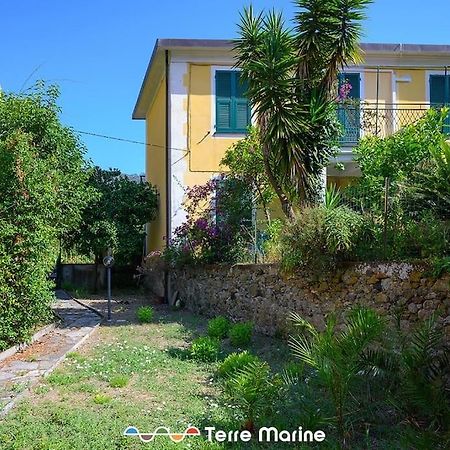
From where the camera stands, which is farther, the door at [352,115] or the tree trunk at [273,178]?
the door at [352,115]

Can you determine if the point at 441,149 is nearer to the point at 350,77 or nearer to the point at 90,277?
the point at 350,77

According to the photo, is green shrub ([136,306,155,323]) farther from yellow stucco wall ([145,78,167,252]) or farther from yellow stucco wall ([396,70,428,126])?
yellow stucco wall ([396,70,428,126])

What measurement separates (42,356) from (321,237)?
4387 mm

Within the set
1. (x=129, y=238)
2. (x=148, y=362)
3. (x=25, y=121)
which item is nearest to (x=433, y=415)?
(x=148, y=362)

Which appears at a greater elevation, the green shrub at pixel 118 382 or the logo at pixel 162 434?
the green shrub at pixel 118 382

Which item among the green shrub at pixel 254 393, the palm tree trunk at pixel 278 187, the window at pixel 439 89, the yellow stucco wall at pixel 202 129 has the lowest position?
the green shrub at pixel 254 393

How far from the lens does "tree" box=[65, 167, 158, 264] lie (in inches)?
621

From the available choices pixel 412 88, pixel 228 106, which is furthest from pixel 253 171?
pixel 412 88

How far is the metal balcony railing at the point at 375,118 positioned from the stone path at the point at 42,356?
7.55 m

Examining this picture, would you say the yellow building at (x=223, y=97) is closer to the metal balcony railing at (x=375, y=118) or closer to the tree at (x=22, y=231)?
the metal balcony railing at (x=375, y=118)

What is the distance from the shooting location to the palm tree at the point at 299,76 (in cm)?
927

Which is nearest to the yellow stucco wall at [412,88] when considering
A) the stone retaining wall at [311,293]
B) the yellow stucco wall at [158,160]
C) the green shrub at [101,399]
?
the yellow stucco wall at [158,160]

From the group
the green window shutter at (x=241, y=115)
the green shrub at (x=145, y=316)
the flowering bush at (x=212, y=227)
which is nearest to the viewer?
the green shrub at (x=145, y=316)

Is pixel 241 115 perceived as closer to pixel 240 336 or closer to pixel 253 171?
pixel 253 171
